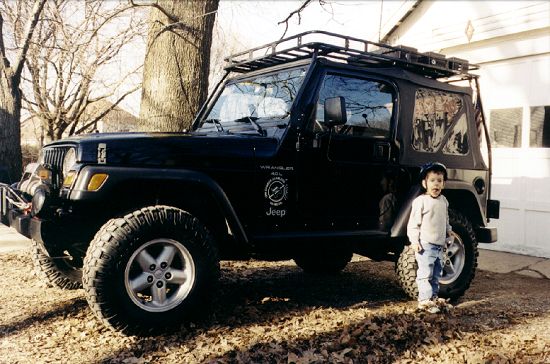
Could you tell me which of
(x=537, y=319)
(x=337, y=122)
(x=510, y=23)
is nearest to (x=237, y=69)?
(x=337, y=122)

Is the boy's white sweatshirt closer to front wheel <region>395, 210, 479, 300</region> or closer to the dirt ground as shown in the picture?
front wheel <region>395, 210, 479, 300</region>

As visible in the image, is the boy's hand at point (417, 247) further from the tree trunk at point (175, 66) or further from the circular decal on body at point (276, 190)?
the tree trunk at point (175, 66)

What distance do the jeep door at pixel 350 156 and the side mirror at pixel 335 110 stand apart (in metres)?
0.24

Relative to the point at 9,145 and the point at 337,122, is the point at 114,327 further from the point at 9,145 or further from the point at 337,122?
the point at 9,145

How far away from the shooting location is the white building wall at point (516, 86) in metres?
7.07

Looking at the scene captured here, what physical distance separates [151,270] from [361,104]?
7.71 ft

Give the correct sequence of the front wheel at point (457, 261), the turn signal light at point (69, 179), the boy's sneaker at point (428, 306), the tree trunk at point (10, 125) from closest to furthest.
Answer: the turn signal light at point (69, 179)
the boy's sneaker at point (428, 306)
the front wheel at point (457, 261)
the tree trunk at point (10, 125)

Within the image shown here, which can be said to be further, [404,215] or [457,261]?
[457,261]

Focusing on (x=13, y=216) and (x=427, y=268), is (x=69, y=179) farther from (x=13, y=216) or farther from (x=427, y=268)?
(x=427, y=268)

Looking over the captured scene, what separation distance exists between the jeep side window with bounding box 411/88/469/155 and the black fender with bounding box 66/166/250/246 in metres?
2.04

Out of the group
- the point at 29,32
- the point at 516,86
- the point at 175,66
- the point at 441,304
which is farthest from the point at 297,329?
the point at 29,32

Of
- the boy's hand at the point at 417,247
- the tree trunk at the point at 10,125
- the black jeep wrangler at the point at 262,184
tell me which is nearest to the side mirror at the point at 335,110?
the black jeep wrangler at the point at 262,184

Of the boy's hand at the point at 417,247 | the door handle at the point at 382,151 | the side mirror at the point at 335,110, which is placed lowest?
the boy's hand at the point at 417,247

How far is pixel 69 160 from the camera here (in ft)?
12.0
